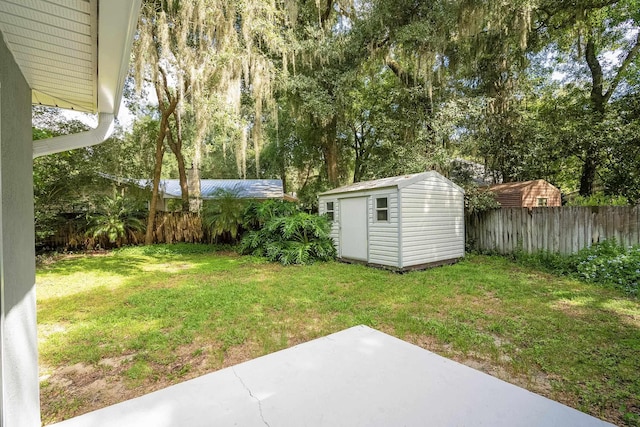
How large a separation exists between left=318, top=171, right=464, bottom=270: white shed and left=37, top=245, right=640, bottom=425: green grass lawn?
567 millimetres

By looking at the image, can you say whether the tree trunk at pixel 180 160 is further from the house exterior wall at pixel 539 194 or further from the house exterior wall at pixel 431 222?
the house exterior wall at pixel 539 194

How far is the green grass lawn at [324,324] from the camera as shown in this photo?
223cm

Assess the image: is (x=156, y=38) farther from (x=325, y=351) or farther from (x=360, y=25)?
(x=325, y=351)

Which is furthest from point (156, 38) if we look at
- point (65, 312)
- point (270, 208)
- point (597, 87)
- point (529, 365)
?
point (597, 87)

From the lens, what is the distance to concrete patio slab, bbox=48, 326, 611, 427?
1360 mm

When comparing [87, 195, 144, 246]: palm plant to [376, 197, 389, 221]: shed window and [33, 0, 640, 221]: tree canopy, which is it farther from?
[376, 197, 389, 221]: shed window

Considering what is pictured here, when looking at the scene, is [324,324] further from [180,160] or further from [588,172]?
[588,172]

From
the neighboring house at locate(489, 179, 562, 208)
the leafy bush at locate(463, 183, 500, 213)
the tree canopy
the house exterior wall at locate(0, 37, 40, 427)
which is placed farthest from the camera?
the neighboring house at locate(489, 179, 562, 208)

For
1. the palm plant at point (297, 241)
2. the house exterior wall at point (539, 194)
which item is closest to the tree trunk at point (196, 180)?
the palm plant at point (297, 241)

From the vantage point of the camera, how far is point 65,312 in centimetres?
378

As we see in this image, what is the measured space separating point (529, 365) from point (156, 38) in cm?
896

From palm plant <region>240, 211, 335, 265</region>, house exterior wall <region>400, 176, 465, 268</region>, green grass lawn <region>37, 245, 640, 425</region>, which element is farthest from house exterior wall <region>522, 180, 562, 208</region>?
palm plant <region>240, 211, 335, 265</region>

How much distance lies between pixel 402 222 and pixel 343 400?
14.8 ft

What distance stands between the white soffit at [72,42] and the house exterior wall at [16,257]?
0.11 metres
